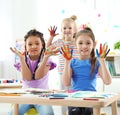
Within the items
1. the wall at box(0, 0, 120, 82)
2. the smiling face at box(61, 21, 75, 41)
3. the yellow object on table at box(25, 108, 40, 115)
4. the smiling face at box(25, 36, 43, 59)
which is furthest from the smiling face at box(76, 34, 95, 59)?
the wall at box(0, 0, 120, 82)

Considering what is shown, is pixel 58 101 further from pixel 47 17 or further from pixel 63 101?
pixel 47 17

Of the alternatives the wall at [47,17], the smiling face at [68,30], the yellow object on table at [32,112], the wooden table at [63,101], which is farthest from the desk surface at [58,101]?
the wall at [47,17]

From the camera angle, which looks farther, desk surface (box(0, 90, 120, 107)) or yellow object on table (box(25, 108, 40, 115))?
yellow object on table (box(25, 108, 40, 115))

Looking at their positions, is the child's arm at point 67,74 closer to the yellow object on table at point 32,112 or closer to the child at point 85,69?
the child at point 85,69

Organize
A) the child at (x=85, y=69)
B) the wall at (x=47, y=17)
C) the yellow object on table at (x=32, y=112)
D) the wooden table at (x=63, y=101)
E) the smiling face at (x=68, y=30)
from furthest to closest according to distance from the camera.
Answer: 1. the wall at (x=47, y=17)
2. the smiling face at (x=68, y=30)
3. the child at (x=85, y=69)
4. the yellow object on table at (x=32, y=112)
5. the wooden table at (x=63, y=101)

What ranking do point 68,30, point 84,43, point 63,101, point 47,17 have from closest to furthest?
point 63,101 → point 84,43 → point 68,30 → point 47,17

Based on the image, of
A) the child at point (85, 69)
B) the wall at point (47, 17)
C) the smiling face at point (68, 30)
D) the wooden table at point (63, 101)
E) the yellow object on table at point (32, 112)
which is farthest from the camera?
the wall at point (47, 17)

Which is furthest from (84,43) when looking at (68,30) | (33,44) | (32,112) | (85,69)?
(68,30)

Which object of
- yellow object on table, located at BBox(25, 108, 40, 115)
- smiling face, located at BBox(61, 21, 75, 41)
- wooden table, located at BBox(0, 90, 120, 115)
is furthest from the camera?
smiling face, located at BBox(61, 21, 75, 41)

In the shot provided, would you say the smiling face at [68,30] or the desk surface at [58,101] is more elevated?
the smiling face at [68,30]

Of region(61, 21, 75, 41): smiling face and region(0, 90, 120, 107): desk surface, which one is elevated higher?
region(61, 21, 75, 41): smiling face

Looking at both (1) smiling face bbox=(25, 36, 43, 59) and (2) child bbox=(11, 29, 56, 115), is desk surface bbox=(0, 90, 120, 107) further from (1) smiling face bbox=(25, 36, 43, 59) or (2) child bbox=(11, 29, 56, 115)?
(1) smiling face bbox=(25, 36, 43, 59)

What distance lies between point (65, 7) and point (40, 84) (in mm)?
2210

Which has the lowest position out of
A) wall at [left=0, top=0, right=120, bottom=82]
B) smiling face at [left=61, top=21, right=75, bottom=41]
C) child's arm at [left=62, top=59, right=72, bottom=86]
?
child's arm at [left=62, top=59, right=72, bottom=86]
